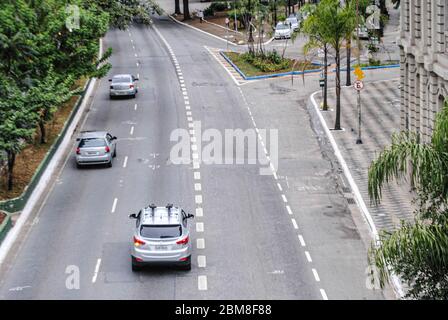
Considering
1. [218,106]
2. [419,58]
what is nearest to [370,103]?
[218,106]

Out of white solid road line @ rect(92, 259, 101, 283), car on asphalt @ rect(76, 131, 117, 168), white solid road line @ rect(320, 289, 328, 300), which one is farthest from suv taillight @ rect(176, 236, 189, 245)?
car on asphalt @ rect(76, 131, 117, 168)

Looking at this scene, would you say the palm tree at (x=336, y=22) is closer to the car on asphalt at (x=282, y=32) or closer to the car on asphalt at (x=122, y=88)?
the car on asphalt at (x=122, y=88)

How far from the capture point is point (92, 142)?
2004 inches

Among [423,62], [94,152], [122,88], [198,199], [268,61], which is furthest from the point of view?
[268,61]

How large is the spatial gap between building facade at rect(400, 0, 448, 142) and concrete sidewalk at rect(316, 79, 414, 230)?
299 centimetres

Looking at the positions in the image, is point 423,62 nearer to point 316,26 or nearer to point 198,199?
point 198,199

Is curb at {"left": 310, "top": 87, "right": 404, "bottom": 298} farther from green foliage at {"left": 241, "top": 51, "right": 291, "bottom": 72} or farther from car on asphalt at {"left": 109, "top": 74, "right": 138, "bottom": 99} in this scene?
green foliage at {"left": 241, "top": 51, "right": 291, "bottom": 72}

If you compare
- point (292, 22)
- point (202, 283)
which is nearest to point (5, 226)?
point (202, 283)

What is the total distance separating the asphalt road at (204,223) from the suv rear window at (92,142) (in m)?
1.28

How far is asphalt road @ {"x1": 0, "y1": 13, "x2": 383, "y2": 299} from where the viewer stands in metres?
33.8

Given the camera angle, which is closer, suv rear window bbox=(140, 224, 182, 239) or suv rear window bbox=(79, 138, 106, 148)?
suv rear window bbox=(140, 224, 182, 239)

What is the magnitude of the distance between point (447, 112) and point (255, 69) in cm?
5480

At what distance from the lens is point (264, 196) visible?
4553cm

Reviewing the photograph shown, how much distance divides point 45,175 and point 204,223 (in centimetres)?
1133
